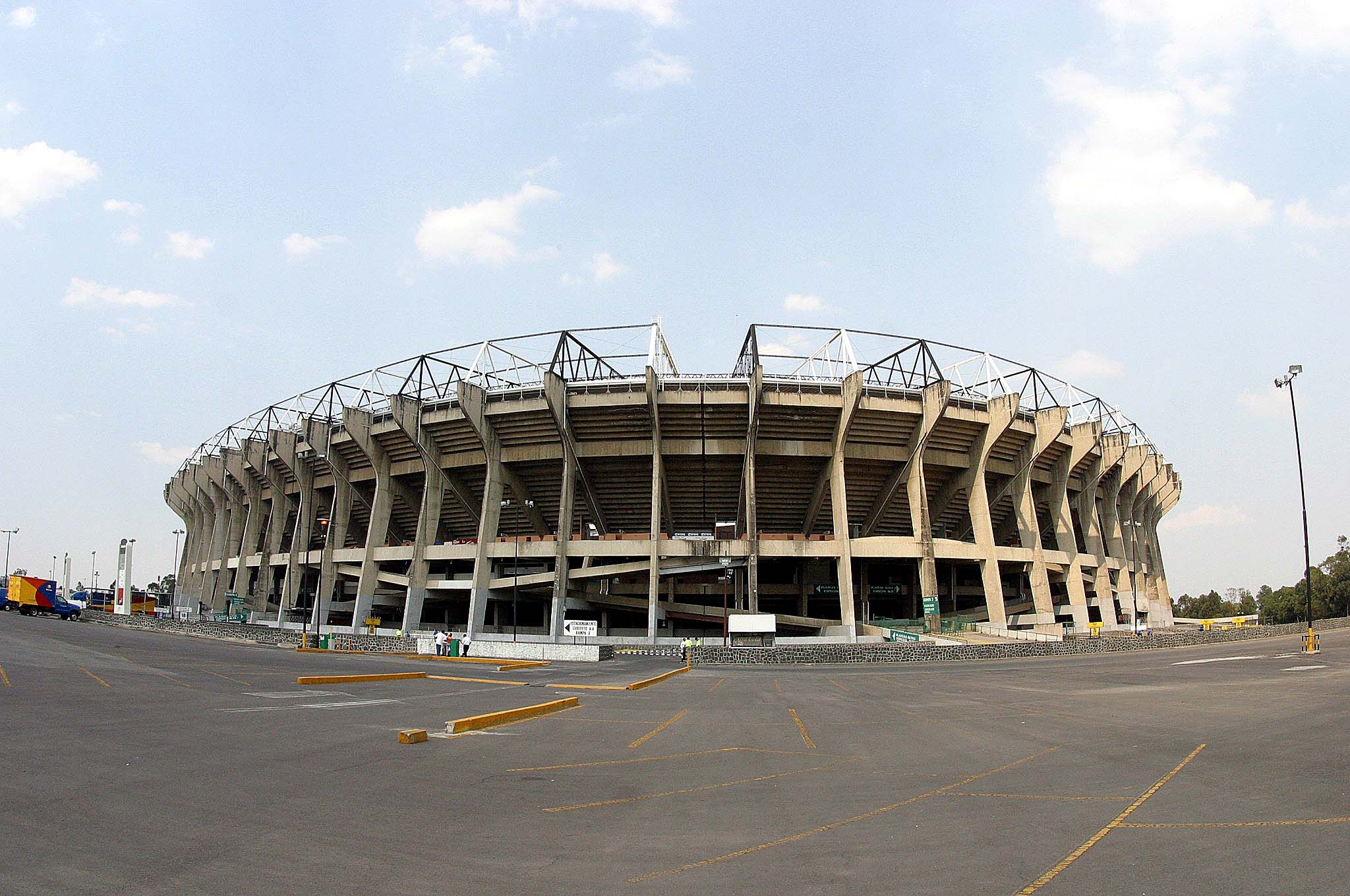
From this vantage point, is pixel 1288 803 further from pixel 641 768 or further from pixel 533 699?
pixel 533 699

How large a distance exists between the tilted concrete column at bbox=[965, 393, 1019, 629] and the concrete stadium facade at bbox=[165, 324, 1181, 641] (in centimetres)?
13

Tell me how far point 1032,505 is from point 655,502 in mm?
28927

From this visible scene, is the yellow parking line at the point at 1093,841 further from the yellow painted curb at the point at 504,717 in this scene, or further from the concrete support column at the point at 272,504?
the concrete support column at the point at 272,504

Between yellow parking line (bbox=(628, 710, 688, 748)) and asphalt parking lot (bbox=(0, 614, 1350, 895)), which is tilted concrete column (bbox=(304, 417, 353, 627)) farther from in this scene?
yellow parking line (bbox=(628, 710, 688, 748))

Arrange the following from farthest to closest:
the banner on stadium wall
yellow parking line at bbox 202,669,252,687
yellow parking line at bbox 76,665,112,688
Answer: the banner on stadium wall → yellow parking line at bbox 202,669,252,687 → yellow parking line at bbox 76,665,112,688

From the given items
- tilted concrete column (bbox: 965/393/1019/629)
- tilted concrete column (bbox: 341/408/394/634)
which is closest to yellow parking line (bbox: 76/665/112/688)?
tilted concrete column (bbox: 341/408/394/634)

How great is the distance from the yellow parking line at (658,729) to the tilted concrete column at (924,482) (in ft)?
120

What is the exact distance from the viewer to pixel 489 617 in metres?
70.6

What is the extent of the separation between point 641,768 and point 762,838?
12.5 ft

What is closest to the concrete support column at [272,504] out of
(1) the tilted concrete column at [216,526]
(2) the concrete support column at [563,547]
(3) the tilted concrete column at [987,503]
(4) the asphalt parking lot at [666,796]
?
(1) the tilted concrete column at [216,526]

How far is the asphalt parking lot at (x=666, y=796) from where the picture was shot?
5891 millimetres

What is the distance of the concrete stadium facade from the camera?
168 ft

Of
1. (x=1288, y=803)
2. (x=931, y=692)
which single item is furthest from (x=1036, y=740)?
(x=931, y=692)

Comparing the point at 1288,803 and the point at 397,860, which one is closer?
the point at 397,860
